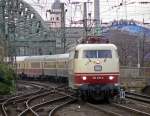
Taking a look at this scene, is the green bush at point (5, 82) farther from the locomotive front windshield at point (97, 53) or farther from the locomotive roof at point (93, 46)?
the locomotive front windshield at point (97, 53)

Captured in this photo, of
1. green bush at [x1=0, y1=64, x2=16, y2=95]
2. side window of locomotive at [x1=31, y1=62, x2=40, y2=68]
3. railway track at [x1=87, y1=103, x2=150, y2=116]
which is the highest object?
railway track at [x1=87, y1=103, x2=150, y2=116]

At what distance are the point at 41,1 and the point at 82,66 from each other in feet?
84.7

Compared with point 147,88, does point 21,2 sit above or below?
above

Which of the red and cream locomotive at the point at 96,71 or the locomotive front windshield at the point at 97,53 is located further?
the locomotive front windshield at the point at 97,53

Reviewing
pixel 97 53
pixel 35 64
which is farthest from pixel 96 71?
pixel 35 64

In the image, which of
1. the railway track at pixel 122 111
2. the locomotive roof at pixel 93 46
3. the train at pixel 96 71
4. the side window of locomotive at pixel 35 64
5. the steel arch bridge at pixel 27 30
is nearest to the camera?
the railway track at pixel 122 111

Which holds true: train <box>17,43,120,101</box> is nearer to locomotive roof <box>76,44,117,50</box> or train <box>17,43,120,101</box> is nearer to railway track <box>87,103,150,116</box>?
locomotive roof <box>76,44,117,50</box>

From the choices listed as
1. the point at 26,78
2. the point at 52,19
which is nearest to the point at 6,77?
the point at 52,19

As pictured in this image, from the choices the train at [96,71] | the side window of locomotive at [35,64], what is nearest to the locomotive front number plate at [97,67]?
the train at [96,71]

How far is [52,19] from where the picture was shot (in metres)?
62.9

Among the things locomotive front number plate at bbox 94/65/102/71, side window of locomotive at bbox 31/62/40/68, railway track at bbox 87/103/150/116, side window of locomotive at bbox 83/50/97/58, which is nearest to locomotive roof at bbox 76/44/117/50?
side window of locomotive at bbox 83/50/97/58

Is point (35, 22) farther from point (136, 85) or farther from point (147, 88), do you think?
point (147, 88)

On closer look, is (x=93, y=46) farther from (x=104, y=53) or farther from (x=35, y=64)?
(x=35, y=64)

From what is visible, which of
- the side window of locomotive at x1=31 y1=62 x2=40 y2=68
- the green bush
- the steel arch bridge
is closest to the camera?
the green bush
